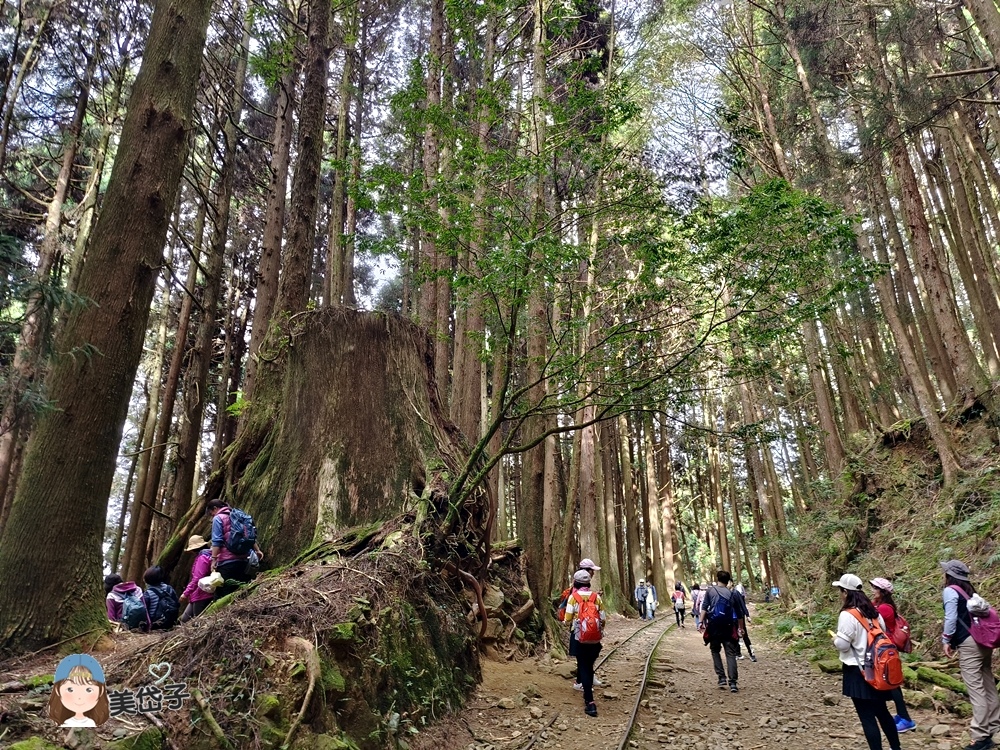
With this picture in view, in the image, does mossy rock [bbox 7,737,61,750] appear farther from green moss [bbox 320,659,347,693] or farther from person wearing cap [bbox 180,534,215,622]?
person wearing cap [bbox 180,534,215,622]

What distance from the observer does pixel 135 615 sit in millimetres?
5734

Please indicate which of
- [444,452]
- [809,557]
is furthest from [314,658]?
[809,557]

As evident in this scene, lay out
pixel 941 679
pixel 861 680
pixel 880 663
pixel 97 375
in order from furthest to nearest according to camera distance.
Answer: pixel 941 679 < pixel 861 680 < pixel 880 663 < pixel 97 375

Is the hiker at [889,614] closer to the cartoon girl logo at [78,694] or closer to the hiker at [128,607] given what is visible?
the cartoon girl logo at [78,694]

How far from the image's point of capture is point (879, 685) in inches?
185

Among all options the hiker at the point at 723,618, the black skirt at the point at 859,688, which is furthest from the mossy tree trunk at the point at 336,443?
the black skirt at the point at 859,688

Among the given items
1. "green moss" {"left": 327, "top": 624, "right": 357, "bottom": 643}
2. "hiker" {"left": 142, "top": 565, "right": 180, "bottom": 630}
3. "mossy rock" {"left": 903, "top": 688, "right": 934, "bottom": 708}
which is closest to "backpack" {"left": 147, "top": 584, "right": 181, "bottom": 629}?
"hiker" {"left": 142, "top": 565, "right": 180, "bottom": 630}

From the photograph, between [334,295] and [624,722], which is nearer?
[624,722]

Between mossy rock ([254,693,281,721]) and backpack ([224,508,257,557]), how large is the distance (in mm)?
2147

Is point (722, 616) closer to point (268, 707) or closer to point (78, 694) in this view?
point (268, 707)

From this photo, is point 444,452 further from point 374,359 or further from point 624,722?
point 624,722

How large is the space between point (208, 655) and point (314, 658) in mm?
642

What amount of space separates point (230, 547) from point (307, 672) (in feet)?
6.73

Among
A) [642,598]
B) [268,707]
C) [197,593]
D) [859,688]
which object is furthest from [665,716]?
[642,598]
